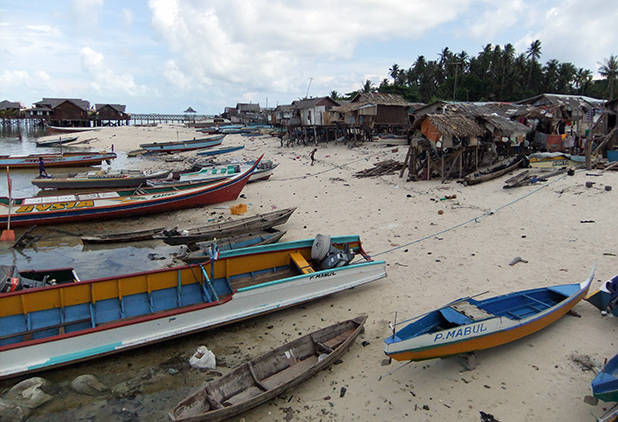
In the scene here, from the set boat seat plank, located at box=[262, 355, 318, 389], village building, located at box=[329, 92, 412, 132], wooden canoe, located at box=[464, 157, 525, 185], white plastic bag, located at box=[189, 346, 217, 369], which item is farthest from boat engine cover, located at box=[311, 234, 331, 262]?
village building, located at box=[329, 92, 412, 132]

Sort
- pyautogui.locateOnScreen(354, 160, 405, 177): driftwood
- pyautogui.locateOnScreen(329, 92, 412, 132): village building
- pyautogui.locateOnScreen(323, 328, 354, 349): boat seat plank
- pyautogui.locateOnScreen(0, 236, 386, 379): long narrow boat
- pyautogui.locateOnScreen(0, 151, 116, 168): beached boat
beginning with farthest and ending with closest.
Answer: pyautogui.locateOnScreen(329, 92, 412, 132): village building → pyautogui.locateOnScreen(0, 151, 116, 168): beached boat → pyautogui.locateOnScreen(354, 160, 405, 177): driftwood → pyautogui.locateOnScreen(323, 328, 354, 349): boat seat plank → pyautogui.locateOnScreen(0, 236, 386, 379): long narrow boat

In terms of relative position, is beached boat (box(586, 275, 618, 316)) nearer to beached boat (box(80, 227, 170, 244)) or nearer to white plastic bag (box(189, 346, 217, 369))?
white plastic bag (box(189, 346, 217, 369))

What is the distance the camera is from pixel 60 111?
243ft

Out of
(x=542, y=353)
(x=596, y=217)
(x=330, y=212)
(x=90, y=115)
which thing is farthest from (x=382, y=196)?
(x=90, y=115)

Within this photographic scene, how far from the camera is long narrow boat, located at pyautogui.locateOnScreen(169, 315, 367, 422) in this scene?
5172 mm

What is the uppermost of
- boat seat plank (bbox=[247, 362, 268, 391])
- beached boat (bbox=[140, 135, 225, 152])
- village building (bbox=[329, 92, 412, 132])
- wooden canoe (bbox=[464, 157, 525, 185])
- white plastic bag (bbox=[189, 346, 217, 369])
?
village building (bbox=[329, 92, 412, 132])

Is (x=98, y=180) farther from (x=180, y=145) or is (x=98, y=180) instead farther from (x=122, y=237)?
(x=180, y=145)

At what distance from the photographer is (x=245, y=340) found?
750 cm

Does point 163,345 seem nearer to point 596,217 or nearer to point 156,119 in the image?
point 596,217

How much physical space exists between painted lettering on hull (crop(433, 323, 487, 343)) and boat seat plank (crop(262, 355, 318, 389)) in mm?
2152

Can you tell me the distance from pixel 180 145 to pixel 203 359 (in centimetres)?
3901

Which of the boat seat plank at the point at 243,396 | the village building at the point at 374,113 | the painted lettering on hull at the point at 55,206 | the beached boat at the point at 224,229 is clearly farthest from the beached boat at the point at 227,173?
the boat seat plank at the point at 243,396

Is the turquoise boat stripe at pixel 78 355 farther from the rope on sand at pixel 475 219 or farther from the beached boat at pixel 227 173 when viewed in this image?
the beached boat at pixel 227 173

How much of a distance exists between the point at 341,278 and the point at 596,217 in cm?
848
